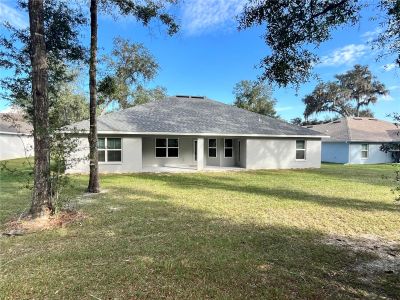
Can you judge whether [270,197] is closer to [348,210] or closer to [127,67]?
[348,210]

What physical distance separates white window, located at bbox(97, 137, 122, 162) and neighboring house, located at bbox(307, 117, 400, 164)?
20149 mm

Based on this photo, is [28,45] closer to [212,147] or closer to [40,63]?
[40,63]

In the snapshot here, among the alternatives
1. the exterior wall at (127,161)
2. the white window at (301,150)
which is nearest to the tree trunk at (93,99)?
the exterior wall at (127,161)

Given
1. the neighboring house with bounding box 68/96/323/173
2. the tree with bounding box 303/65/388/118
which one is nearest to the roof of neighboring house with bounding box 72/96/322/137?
the neighboring house with bounding box 68/96/323/173

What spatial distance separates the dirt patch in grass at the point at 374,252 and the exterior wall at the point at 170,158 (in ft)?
53.1

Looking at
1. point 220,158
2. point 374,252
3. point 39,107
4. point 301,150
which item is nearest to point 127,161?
point 220,158

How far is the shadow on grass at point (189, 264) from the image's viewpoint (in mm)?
3969

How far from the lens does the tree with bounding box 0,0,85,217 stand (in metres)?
7.03

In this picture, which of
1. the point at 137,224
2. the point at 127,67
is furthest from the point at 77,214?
the point at 127,67

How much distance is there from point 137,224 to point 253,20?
4.89 m

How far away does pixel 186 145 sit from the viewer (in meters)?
22.4

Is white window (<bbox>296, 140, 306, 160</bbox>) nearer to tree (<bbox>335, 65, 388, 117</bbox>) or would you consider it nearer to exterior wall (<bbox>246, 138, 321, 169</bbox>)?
exterior wall (<bbox>246, 138, 321, 169</bbox>)

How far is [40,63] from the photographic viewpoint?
704 centimetres

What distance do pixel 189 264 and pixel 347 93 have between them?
158 ft
